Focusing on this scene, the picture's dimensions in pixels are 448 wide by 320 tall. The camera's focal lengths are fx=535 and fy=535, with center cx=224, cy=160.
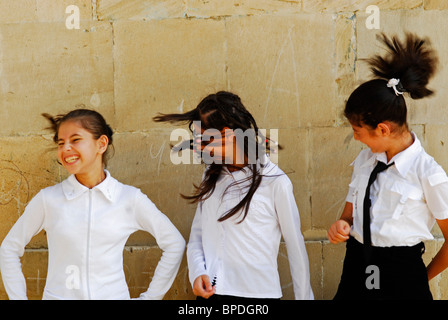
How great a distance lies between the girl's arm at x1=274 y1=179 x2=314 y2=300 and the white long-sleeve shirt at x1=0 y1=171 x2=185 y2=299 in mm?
634

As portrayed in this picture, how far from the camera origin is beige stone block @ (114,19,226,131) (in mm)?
3611

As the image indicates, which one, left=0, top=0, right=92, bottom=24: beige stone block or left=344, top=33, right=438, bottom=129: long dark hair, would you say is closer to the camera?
left=344, top=33, right=438, bottom=129: long dark hair

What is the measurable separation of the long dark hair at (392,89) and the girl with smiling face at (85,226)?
1214mm

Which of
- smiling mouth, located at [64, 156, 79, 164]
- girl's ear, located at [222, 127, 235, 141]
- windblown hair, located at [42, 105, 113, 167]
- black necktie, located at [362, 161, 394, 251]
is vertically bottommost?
black necktie, located at [362, 161, 394, 251]

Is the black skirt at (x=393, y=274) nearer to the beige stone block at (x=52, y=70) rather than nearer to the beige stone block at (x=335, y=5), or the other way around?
the beige stone block at (x=335, y=5)

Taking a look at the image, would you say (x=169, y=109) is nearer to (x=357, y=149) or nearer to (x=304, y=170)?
(x=304, y=170)

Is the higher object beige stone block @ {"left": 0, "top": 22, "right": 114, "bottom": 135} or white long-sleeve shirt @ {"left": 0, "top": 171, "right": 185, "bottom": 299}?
beige stone block @ {"left": 0, "top": 22, "right": 114, "bottom": 135}

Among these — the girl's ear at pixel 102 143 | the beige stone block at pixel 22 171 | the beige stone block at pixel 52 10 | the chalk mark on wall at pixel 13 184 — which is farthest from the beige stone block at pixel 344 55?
the chalk mark on wall at pixel 13 184

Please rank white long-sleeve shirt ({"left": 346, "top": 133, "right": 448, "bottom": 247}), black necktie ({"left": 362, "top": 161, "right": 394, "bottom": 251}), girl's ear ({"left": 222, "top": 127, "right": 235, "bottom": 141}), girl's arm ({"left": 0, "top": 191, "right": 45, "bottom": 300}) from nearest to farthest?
white long-sleeve shirt ({"left": 346, "top": 133, "right": 448, "bottom": 247}), black necktie ({"left": 362, "top": 161, "right": 394, "bottom": 251}), girl's ear ({"left": 222, "top": 127, "right": 235, "bottom": 141}), girl's arm ({"left": 0, "top": 191, "right": 45, "bottom": 300})

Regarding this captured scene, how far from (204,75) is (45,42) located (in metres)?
1.10

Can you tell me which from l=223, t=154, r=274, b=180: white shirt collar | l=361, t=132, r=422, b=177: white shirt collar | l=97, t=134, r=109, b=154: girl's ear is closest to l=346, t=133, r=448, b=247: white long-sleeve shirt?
l=361, t=132, r=422, b=177: white shirt collar

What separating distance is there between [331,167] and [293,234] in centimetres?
109

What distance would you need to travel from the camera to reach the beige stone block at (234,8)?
3609 mm

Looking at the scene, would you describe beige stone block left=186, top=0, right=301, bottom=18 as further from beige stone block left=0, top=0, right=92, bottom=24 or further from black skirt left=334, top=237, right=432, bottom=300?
black skirt left=334, top=237, right=432, bottom=300
